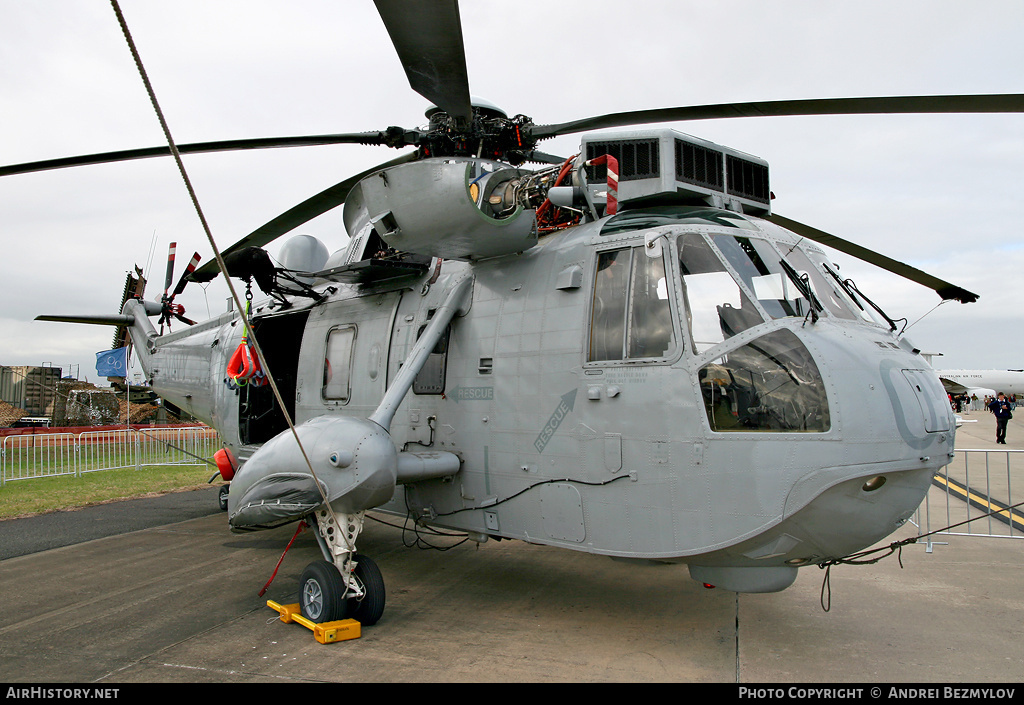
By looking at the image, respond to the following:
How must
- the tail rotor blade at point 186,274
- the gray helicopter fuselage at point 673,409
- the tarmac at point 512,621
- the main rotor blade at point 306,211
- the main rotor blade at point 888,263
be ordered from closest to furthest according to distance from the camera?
1. the gray helicopter fuselage at point 673,409
2. the tarmac at point 512,621
3. the main rotor blade at point 888,263
4. the main rotor blade at point 306,211
5. the tail rotor blade at point 186,274

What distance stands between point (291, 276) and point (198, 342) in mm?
3370

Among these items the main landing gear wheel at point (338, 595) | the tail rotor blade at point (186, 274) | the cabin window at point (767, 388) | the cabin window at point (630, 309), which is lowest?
the main landing gear wheel at point (338, 595)

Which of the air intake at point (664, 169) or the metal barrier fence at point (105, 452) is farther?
the metal barrier fence at point (105, 452)

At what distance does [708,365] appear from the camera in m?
4.37

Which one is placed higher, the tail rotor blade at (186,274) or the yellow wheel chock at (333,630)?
the tail rotor blade at (186,274)

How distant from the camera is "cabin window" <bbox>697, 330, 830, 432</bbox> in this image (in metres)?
Result: 4.09

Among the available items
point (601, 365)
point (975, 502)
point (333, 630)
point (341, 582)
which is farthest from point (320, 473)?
point (975, 502)

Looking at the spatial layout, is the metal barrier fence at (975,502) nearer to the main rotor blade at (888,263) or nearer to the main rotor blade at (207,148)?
the main rotor blade at (888,263)

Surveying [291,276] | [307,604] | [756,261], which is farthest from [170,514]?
[756,261]

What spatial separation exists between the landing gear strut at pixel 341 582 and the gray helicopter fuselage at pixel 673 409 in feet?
2.92

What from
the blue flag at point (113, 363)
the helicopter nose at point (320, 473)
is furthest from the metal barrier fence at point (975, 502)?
the blue flag at point (113, 363)

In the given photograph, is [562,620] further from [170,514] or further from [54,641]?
[170,514]

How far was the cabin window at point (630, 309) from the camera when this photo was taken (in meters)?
4.66

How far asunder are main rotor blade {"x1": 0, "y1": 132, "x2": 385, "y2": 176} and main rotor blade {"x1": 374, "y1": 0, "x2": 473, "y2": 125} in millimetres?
1746
